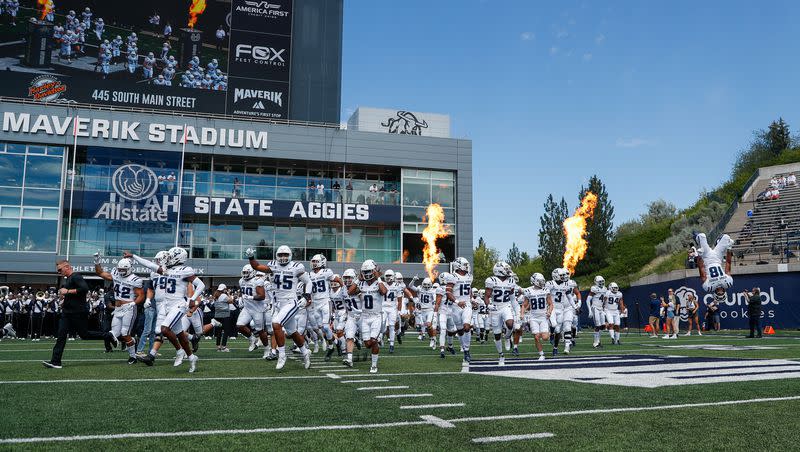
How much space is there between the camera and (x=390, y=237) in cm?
4566

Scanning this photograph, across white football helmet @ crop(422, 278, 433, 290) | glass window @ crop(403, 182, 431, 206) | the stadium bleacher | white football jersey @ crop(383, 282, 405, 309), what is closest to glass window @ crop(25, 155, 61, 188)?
glass window @ crop(403, 182, 431, 206)

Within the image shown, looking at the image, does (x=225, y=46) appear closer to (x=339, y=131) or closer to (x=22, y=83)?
(x=339, y=131)

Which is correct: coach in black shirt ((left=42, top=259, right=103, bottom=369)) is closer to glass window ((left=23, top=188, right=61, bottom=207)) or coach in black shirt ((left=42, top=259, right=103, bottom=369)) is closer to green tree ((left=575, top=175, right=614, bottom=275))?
glass window ((left=23, top=188, right=61, bottom=207))

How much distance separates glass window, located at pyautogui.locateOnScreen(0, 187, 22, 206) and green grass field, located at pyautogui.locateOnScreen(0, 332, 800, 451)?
33.9 m

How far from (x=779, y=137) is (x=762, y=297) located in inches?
1570

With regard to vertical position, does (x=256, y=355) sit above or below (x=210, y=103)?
below

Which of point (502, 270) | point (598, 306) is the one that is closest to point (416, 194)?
point (598, 306)

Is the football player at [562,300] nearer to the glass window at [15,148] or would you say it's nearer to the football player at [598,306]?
the football player at [598,306]

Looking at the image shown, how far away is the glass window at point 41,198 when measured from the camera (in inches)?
1529

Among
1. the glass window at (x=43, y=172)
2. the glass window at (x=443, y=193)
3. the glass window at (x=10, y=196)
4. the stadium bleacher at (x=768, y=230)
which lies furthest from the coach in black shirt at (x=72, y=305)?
the glass window at (x=443, y=193)

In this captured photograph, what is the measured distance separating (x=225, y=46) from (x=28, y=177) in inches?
627

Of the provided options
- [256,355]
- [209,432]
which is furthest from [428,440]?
[256,355]

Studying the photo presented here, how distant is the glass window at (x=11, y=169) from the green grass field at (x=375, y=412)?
112ft

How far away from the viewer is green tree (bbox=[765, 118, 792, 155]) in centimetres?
6066
